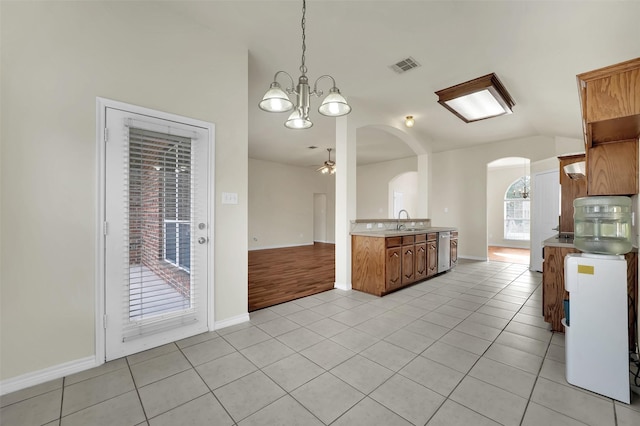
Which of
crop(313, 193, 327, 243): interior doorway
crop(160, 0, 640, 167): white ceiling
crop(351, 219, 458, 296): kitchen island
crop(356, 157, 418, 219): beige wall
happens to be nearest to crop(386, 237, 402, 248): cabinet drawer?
crop(351, 219, 458, 296): kitchen island

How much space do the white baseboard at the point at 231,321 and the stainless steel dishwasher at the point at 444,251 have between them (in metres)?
3.72

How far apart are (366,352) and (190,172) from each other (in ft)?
7.39

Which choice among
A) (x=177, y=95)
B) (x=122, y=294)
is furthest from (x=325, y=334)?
(x=177, y=95)

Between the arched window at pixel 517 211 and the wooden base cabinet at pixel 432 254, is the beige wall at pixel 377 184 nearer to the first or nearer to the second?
the wooden base cabinet at pixel 432 254

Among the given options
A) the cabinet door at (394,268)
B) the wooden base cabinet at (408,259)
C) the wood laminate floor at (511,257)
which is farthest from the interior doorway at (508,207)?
the cabinet door at (394,268)

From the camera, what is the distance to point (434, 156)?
298 inches

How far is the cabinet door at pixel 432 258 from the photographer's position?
186 inches

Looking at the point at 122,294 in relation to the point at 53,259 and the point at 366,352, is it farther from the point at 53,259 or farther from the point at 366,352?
the point at 366,352

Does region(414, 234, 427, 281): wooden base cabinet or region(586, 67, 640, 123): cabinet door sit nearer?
region(586, 67, 640, 123): cabinet door

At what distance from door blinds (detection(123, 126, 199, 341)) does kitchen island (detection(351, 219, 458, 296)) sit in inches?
94.2

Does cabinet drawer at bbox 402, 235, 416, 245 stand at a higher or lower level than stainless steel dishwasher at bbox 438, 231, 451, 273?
higher

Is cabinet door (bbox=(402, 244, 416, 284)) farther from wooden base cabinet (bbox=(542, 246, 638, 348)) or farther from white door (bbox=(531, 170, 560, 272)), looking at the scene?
white door (bbox=(531, 170, 560, 272))

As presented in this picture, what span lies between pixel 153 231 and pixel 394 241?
304cm

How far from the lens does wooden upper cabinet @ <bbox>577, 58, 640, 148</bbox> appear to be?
1604 mm
